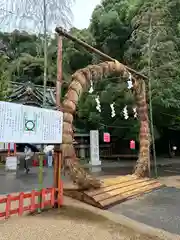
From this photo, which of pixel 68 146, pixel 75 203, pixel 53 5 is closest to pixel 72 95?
pixel 68 146

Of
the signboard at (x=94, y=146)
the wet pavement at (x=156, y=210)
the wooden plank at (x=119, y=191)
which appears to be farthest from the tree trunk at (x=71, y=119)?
the signboard at (x=94, y=146)

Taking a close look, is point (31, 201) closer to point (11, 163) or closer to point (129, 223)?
point (129, 223)

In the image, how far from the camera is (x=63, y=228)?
13.8ft

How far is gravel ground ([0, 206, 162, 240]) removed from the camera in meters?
3.86

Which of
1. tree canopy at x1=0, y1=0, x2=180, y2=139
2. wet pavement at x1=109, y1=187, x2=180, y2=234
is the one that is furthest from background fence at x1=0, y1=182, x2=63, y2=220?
tree canopy at x1=0, y1=0, x2=180, y2=139

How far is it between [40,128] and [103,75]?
3181mm

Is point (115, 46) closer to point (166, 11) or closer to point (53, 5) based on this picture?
point (166, 11)

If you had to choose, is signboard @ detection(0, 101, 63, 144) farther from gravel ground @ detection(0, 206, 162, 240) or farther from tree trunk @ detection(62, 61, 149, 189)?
gravel ground @ detection(0, 206, 162, 240)

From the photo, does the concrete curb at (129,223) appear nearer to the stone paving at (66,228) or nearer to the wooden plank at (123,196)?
the stone paving at (66,228)

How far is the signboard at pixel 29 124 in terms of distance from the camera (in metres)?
4.33

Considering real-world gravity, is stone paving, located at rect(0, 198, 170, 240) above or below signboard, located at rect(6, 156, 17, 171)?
below

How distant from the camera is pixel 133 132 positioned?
54.3ft

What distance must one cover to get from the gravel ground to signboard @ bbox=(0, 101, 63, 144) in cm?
149

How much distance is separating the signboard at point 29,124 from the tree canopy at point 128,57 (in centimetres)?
286
